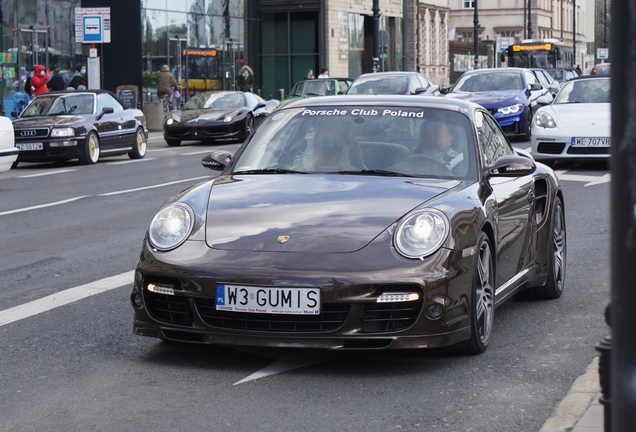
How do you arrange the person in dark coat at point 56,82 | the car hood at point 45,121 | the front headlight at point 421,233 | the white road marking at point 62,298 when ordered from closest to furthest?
the front headlight at point 421,233 → the white road marking at point 62,298 → the car hood at point 45,121 → the person in dark coat at point 56,82

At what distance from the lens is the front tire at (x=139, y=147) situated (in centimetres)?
2336

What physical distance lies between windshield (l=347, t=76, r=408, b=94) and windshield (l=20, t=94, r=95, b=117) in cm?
640

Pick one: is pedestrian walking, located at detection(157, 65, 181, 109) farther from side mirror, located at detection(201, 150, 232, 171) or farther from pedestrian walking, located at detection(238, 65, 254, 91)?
side mirror, located at detection(201, 150, 232, 171)

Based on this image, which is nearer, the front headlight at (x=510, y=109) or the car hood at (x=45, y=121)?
the car hood at (x=45, y=121)

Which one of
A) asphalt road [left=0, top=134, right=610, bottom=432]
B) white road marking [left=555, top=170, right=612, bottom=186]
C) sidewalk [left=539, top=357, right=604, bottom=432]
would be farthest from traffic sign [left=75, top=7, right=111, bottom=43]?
sidewalk [left=539, top=357, right=604, bottom=432]

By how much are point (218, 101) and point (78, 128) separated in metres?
7.31

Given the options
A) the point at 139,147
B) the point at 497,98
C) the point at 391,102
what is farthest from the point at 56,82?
the point at 391,102

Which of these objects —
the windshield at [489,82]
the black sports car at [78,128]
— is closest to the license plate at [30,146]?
the black sports car at [78,128]

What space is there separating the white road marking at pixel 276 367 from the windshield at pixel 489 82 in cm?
2016

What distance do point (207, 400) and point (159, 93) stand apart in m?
31.1

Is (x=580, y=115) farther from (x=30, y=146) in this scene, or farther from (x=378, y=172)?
(x=378, y=172)

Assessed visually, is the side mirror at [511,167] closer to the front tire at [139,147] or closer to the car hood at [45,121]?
the car hood at [45,121]

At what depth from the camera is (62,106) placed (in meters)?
22.3

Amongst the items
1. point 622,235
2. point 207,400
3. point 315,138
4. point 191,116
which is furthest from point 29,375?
point 191,116
